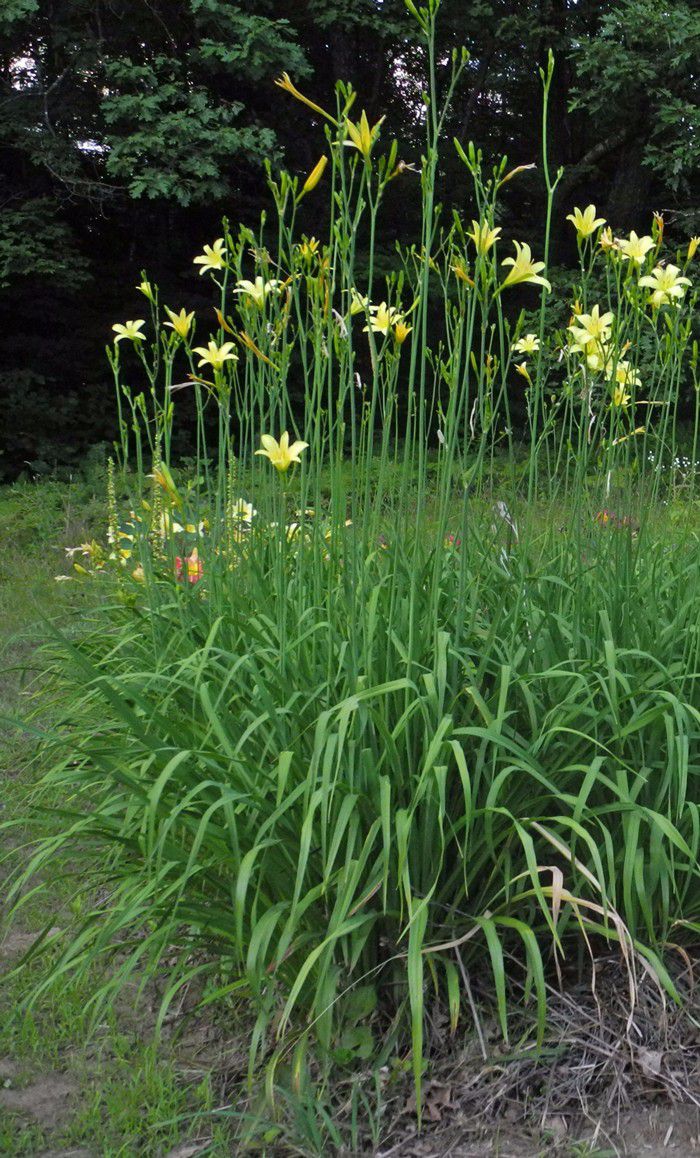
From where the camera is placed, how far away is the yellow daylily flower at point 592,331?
2266 millimetres

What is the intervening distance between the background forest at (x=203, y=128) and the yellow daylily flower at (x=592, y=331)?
6.16 m

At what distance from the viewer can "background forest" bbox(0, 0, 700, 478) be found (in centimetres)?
813

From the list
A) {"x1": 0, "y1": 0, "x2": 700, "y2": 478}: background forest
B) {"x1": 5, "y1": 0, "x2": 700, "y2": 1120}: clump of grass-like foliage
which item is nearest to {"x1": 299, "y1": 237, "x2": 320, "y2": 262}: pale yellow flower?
{"x1": 5, "y1": 0, "x2": 700, "y2": 1120}: clump of grass-like foliage

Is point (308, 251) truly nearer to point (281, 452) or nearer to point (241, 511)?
point (281, 452)

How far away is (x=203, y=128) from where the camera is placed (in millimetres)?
8219

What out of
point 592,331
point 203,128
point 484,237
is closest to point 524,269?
point 484,237

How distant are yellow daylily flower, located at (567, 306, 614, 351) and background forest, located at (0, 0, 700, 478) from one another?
6.16 meters

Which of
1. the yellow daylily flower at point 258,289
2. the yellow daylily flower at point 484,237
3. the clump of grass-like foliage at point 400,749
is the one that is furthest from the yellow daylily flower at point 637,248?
the yellow daylily flower at point 258,289

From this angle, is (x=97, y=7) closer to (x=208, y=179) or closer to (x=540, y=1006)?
(x=208, y=179)

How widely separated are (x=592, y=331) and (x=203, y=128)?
6840 mm

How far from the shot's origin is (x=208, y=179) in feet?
28.4

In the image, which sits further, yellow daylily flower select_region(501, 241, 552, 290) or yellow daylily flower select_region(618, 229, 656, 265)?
yellow daylily flower select_region(618, 229, 656, 265)

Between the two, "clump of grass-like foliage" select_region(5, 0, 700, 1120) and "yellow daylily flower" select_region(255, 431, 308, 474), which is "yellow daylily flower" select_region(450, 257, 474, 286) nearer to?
"clump of grass-like foliage" select_region(5, 0, 700, 1120)

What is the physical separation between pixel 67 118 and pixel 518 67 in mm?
4773
